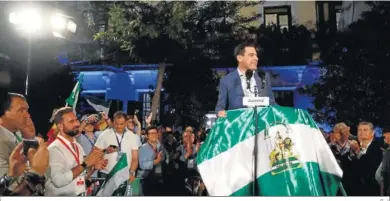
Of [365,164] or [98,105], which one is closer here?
[365,164]

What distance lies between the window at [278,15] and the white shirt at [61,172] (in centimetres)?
1343

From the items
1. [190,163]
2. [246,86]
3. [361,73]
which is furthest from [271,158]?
[361,73]

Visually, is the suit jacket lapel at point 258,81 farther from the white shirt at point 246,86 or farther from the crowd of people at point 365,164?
the crowd of people at point 365,164

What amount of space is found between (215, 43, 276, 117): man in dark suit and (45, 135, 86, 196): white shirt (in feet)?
4.76

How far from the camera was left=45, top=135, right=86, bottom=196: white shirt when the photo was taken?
353cm

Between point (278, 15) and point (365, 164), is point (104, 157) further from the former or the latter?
point (278, 15)

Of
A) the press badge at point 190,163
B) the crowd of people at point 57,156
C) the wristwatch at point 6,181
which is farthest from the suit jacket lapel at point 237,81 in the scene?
the press badge at point 190,163

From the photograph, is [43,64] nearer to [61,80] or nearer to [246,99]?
[61,80]

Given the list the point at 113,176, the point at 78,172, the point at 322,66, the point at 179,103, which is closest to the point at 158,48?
the point at 179,103

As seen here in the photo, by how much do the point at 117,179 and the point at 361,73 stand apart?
7.68m

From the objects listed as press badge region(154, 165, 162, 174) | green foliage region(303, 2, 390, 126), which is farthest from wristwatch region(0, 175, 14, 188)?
green foliage region(303, 2, 390, 126)

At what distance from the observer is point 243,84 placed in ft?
13.3

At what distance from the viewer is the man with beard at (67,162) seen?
11.6 feet
